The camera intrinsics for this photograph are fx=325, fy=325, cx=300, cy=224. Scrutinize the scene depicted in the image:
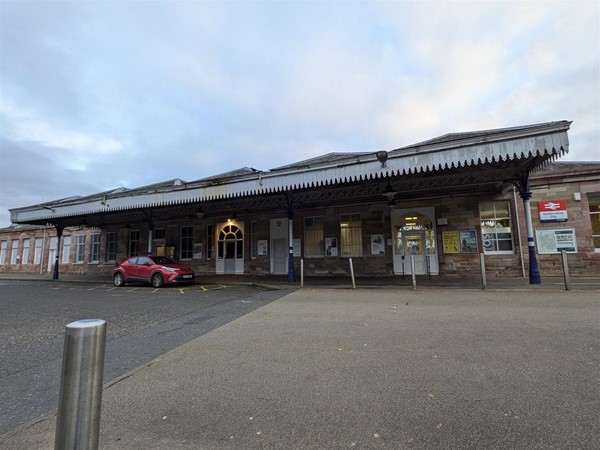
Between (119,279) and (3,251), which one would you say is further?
(3,251)

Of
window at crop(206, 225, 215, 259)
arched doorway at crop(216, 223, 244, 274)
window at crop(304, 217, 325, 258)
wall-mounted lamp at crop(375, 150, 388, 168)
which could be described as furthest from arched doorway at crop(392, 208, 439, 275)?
window at crop(206, 225, 215, 259)

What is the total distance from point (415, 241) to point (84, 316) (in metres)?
13.5

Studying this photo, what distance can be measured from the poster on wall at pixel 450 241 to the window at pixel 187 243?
15.1m

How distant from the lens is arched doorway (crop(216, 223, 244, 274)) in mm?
19734

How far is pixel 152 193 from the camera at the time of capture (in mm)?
15773

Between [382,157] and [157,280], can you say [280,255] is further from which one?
[382,157]

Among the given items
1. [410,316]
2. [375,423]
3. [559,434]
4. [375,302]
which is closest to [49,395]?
[375,423]

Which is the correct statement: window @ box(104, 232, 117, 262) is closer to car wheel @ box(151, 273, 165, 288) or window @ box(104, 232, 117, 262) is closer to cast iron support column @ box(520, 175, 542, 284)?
car wheel @ box(151, 273, 165, 288)

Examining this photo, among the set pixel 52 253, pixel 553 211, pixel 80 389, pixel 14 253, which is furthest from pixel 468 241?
pixel 14 253

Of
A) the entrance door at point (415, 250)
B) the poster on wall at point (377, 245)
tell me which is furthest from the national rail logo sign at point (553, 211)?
the poster on wall at point (377, 245)

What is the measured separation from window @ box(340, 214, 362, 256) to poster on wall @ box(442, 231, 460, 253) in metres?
3.99

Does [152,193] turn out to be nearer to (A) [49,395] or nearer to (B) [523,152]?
(A) [49,395]

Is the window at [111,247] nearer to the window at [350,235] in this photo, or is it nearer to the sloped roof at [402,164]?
the sloped roof at [402,164]

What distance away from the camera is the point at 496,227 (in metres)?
14.6
